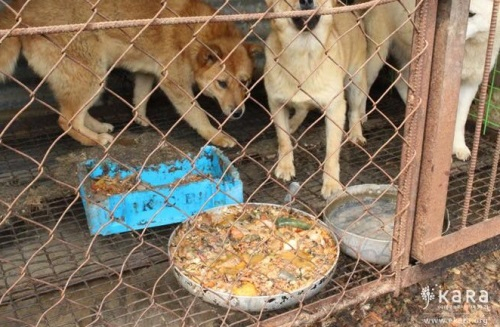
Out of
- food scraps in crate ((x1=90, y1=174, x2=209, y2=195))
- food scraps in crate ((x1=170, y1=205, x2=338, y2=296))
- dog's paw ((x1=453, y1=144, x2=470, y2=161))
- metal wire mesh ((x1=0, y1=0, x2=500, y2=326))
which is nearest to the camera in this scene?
metal wire mesh ((x1=0, y1=0, x2=500, y2=326))

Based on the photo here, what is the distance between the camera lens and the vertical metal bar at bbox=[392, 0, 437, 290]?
2205 millimetres

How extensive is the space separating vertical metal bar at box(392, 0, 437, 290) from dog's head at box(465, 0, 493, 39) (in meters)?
1.58

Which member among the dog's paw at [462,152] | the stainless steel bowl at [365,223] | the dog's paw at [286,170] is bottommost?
the dog's paw at [462,152]

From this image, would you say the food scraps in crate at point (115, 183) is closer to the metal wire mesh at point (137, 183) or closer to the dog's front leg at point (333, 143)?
the metal wire mesh at point (137, 183)

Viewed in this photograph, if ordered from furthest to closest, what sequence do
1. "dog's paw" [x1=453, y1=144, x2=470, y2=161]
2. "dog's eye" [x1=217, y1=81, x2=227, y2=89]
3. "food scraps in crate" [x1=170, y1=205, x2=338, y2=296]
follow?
"dog's eye" [x1=217, y1=81, x2=227, y2=89] < "dog's paw" [x1=453, y1=144, x2=470, y2=161] < "food scraps in crate" [x1=170, y1=205, x2=338, y2=296]

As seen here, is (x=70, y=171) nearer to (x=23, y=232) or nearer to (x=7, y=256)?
(x=23, y=232)

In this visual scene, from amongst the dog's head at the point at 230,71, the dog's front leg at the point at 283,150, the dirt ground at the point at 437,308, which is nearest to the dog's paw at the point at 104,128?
the dog's head at the point at 230,71

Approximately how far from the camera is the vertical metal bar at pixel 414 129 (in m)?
2.21

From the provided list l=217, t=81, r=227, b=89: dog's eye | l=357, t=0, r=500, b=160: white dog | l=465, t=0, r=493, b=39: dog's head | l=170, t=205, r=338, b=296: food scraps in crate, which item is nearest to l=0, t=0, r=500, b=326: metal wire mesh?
l=217, t=81, r=227, b=89: dog's eye

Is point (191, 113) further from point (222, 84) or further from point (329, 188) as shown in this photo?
point (329, 188)

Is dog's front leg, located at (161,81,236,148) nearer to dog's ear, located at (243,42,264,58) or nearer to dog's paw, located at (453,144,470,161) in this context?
dog's ear, located at (243,42,264,58)

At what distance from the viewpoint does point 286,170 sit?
12.8 feet

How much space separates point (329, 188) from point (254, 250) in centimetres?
107

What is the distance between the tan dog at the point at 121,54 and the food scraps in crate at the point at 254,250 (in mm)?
1102
